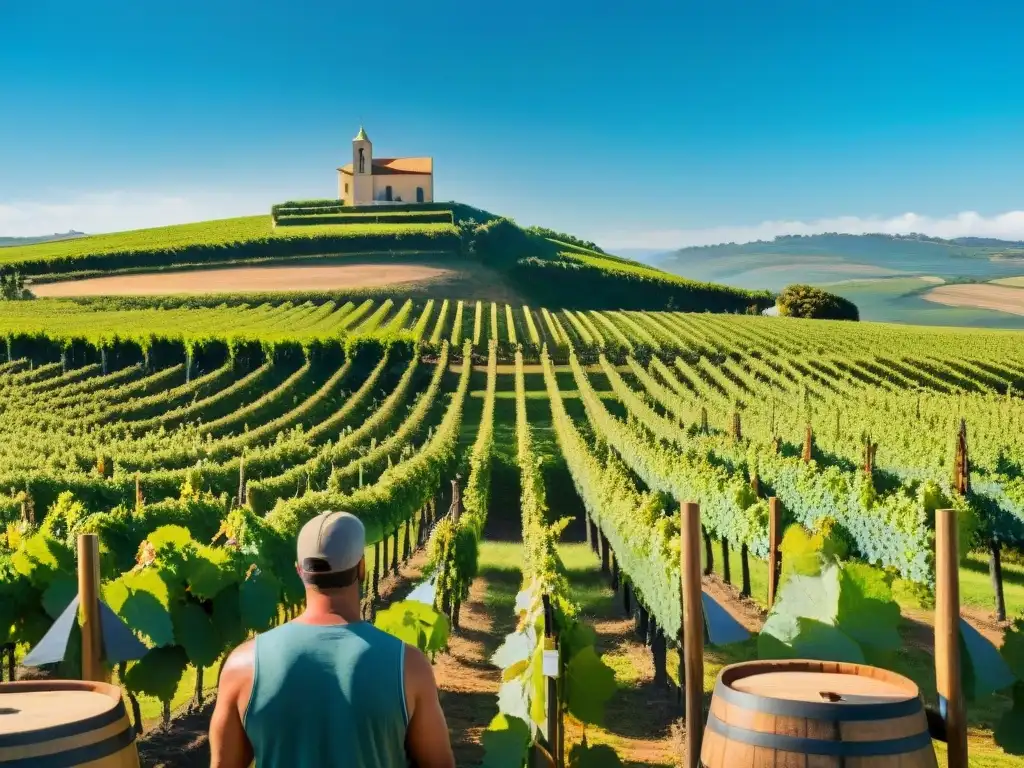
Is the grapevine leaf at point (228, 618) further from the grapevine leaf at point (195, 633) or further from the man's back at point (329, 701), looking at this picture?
the man's back at point (329, 701)

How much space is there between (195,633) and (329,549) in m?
5.15

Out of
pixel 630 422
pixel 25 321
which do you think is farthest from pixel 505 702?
pixel 25 321

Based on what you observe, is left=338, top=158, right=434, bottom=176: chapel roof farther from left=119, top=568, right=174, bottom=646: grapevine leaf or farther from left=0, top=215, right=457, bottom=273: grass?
left=119, top=568, right=174, bottom=646: grapevine leaf

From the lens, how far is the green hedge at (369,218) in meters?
99.9

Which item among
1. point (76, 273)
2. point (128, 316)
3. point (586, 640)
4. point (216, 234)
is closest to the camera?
point (586, 640)

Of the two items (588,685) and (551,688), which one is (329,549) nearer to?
(551,688)

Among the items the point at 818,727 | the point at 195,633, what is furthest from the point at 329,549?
the point at 195,633

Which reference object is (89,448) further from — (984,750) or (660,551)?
(984,750)

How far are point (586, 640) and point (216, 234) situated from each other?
9301 cm

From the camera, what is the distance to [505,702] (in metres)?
5.96

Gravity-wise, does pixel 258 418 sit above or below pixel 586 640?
below

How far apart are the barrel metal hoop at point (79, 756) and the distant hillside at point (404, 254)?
7214cm

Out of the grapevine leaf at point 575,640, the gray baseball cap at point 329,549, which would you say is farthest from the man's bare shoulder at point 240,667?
the grapevine leaf at point 575,640

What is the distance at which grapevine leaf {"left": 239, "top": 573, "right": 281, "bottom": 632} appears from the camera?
843 cm
